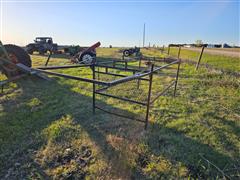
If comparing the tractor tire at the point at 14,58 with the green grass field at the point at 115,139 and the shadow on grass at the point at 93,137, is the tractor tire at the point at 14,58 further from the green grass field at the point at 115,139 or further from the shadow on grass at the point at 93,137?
the shadow on grass at the point at 93,137

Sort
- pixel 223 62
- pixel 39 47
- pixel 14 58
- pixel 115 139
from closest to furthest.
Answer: pixel 115 139, pixel 14 58, pixel 223 62, pixel 39 47

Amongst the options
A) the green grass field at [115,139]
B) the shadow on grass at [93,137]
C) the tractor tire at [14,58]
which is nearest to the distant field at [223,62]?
the green grass field at [115,139]

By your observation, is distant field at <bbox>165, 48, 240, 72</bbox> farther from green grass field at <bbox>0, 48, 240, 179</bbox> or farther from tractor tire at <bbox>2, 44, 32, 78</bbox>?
tractor tire at <bbox>2, 44, 32, 78</bbox>

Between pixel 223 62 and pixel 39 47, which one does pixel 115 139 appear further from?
pixel 39 47

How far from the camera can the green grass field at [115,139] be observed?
6.28 ft

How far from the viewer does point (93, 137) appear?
8.22 ft

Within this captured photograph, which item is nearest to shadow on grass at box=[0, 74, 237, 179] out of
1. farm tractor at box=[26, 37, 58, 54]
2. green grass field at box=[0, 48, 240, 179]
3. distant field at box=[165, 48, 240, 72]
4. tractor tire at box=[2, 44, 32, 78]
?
green grass field at box=[0, 48, 240, 179]

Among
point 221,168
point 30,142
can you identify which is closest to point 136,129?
point 221,168

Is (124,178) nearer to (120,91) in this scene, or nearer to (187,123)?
(187,123)

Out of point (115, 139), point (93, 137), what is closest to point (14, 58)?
point (93, 137)

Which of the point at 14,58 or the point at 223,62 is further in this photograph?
the point at 223,62

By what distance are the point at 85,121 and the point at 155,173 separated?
62.2 inches

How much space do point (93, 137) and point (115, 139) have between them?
352 mm

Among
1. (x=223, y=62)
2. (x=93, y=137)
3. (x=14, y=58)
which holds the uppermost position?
(x=14, y=58)
